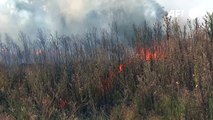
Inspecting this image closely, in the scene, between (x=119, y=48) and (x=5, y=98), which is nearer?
(x=5, y=98)

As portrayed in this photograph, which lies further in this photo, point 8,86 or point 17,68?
point 17,68

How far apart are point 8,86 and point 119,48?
3826 millimetres

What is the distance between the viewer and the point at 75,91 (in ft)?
33.2

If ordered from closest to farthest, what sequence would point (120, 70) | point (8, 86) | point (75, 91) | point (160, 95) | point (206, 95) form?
point (206, 95), point (160, 95), point (75, 91), point (120, 70), point (8, 86)

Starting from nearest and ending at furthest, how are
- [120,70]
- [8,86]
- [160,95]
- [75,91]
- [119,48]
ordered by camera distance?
[160,95], [75,91], [120,70], [8,86], [119,48]

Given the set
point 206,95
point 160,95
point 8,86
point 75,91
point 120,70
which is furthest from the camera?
point 8,86

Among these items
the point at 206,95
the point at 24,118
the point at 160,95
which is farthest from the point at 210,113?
the point at 24,118

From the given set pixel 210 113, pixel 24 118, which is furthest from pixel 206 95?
pixel 24 118

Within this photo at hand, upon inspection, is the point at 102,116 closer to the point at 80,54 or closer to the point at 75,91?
the point at 75,91

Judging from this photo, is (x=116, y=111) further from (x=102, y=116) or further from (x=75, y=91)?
(x=75, y=91)

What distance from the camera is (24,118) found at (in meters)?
8.58

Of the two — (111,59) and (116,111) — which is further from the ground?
(111,59)

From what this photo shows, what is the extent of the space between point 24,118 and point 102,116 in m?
1.75

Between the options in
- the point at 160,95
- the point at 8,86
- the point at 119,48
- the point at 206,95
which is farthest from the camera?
the point at 119,48
